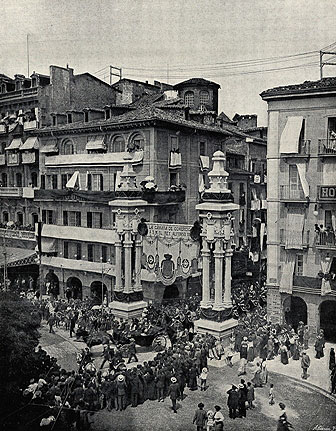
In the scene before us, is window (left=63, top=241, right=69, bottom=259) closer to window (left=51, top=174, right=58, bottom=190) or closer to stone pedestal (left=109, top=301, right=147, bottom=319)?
window (left=51, top=174, right=58, bottom=190)

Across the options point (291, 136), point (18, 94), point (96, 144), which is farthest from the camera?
point (18, 94)

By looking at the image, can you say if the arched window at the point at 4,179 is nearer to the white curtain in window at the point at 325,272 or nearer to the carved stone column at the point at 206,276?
the carved stone column at the point at 206,276

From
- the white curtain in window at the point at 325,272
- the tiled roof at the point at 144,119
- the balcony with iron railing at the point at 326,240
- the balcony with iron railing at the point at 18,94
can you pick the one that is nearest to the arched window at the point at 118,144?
the tiled roof at the point at 144,119

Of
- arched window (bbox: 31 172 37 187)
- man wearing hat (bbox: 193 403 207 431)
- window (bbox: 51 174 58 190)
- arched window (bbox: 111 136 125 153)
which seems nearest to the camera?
man wearing hat (bbox: 193 403 207 431)

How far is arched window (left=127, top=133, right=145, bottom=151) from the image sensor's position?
98.4ft

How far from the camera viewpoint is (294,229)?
79.3ft

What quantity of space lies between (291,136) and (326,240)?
193 inches

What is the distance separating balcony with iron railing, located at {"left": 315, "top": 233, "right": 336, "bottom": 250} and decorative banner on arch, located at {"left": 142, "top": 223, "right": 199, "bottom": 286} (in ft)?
18.8

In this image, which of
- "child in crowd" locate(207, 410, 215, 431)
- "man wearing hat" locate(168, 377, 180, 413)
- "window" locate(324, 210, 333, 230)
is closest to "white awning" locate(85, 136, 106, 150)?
"window" locate(324, 210, 333, 230)

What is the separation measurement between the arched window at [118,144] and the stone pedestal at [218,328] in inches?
548

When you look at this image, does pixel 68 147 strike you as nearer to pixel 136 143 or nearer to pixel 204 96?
pixel 136 143

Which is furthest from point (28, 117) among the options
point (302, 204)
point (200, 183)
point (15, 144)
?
point (302, 204)

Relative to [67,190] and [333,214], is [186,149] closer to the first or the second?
[67,190]

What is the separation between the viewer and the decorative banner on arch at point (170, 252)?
72.1 feet
